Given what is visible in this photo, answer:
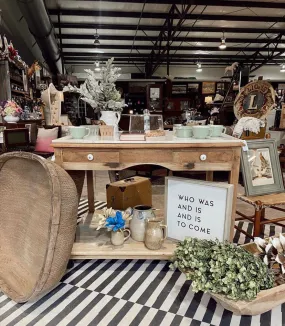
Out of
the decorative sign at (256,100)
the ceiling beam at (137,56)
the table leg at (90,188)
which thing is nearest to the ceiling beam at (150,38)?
the ceiling beam at (137,56)

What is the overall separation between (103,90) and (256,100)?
6.95ft

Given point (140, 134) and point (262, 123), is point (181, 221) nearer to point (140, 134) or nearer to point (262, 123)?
point (140, 134)

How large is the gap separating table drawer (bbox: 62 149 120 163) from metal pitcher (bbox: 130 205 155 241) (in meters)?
0.42

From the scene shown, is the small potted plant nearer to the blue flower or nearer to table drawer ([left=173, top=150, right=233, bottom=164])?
the blue flower

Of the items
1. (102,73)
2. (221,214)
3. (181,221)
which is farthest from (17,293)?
(102,73)

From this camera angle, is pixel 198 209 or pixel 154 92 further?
pixel 154 92

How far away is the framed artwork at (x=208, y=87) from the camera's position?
12438 mm

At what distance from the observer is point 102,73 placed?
1.84 metres

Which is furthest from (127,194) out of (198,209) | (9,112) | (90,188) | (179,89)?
(179,89)

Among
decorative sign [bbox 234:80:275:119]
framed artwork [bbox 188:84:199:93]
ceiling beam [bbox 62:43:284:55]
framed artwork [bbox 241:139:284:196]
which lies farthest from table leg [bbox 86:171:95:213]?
framed artwork [bbox 188:84:199:93]

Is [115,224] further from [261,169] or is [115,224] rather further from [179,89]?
[179,89]

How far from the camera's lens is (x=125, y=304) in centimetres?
145

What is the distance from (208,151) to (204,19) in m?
6.90

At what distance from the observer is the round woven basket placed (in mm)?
1383
